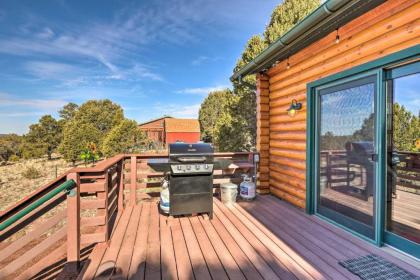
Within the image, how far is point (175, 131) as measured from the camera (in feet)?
89.8

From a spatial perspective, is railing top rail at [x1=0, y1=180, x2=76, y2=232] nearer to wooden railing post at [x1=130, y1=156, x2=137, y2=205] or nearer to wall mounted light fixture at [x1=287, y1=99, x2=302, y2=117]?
wooden railing post at [x1=130, y1=156, x2=137, y2=205]

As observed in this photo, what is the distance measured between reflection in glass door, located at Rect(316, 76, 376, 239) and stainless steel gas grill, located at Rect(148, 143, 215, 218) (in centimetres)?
149

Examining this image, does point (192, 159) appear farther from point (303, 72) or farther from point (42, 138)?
point (42, 138)

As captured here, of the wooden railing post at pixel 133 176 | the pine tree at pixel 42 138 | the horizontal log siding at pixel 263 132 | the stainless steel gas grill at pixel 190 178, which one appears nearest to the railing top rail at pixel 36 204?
the stainless steel gas grill at pixel 190 178

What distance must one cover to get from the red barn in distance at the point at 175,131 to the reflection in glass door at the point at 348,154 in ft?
80.0

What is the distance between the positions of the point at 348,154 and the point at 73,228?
113 inches

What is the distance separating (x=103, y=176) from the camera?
2.31 metres

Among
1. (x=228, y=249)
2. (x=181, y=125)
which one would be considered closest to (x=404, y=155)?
(x=228, y=249)

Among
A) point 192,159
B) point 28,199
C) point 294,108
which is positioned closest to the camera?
point 28,199

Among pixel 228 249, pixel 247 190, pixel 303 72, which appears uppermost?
pixel 303 72

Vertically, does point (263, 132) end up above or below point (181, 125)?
below

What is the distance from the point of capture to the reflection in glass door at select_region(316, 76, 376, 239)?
87.2 inches

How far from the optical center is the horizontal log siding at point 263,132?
4.10 metres

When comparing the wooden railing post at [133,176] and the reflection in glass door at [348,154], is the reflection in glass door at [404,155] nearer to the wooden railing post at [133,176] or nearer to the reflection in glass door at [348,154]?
the reflection in glass door at [348,154]
